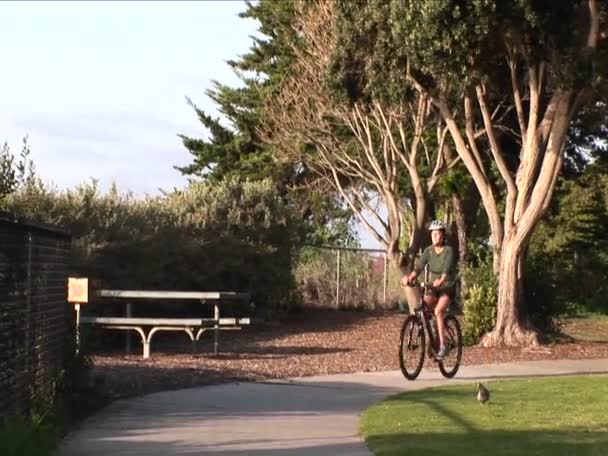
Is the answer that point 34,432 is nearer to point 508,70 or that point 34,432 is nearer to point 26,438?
point 26,438

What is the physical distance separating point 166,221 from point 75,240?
2.90 m

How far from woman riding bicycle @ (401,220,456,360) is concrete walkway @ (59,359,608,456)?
2.88 feet

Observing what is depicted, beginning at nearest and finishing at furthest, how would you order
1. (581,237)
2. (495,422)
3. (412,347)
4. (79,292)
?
(495,422), (79,292), (412,347), (581,237)

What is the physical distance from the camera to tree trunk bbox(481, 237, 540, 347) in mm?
21203

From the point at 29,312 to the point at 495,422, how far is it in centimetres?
461

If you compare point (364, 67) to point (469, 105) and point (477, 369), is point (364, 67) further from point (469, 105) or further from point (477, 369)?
point (477, 369)

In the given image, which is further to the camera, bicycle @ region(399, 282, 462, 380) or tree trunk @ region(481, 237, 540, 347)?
tree trunk @ region(481, 237, 540, 347)

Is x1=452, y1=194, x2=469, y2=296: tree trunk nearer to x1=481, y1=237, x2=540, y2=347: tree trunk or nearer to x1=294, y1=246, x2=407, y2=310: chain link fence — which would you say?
x1=294, y1=246, x2=407, y2=310: chain link fence

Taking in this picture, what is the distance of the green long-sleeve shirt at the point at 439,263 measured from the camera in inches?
642

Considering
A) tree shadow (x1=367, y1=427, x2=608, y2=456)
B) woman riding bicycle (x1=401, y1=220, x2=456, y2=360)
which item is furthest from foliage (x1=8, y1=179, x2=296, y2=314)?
tree shadow (x1=367, y1=427, x2=608, y2=456)

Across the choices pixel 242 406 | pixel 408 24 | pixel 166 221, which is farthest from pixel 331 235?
pixel 242 406

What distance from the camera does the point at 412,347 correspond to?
16.5 metres

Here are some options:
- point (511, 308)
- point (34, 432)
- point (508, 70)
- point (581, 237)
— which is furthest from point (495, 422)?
point (581, 237)

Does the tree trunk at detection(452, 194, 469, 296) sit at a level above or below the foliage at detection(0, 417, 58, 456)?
above
